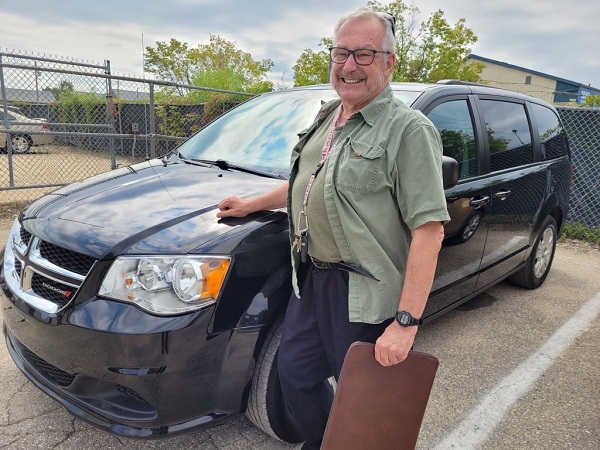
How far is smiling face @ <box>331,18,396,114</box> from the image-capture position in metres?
1.50

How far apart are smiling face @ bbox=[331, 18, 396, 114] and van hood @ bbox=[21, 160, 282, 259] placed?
698 mm

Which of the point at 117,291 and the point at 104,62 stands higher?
the point at 104,62

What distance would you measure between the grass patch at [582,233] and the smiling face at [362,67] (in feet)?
20.9

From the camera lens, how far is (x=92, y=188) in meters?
2.38

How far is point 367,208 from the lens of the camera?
4.73ft

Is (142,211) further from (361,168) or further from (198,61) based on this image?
(198,61)

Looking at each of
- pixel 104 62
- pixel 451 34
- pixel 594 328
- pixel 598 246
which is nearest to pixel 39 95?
pixel 104 62

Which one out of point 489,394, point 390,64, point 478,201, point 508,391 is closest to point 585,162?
point 478,201

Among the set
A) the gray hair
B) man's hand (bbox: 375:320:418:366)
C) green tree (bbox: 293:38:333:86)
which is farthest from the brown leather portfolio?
green tree (bbox: 293:38:333:86)

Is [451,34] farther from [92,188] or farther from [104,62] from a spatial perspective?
[92,188]

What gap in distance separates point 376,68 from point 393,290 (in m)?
0.73

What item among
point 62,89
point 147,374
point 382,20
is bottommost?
point 147,374

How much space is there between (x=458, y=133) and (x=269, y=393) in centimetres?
197

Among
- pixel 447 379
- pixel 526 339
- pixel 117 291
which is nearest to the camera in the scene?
pixel 117 291
